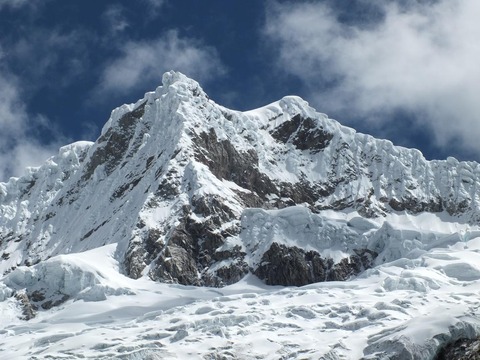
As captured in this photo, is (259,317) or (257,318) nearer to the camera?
(257,318)

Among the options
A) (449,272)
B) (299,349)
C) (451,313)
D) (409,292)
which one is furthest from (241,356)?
(449,272)

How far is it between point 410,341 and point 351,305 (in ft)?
99.3

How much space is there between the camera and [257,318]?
160m

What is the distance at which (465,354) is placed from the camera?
124 m

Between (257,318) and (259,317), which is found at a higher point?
(259,317)

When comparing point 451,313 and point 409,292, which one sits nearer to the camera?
point 451,313

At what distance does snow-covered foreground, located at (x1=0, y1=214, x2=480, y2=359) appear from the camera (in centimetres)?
14138

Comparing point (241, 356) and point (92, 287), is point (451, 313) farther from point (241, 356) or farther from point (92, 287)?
point (92, 287)

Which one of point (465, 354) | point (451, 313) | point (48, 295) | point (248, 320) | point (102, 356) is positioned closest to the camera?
point (465, 354)

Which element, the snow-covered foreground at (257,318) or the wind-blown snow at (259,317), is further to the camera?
the wind-blown snow at (259,317)

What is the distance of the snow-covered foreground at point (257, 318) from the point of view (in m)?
141

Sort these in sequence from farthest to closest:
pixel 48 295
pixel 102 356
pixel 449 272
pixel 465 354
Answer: pixel 48 295 → pixel 449 272 → pixel 102 356 → pixel 465 354

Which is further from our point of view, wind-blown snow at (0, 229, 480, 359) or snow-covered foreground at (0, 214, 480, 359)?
wind-blown snow at (0, 229, 480, 359)

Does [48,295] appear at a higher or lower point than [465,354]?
higher
